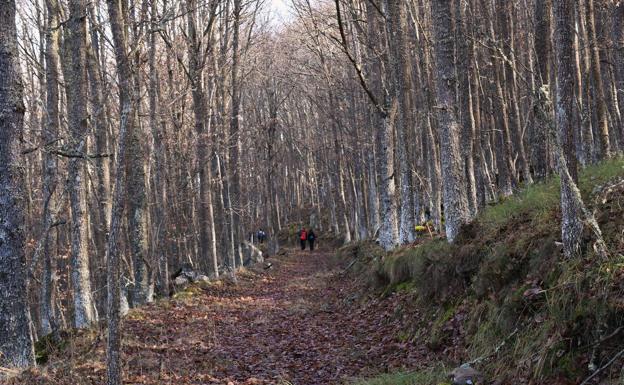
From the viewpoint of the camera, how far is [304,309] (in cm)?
1193

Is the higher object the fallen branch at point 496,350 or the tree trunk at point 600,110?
the tree trunk at point 600,110

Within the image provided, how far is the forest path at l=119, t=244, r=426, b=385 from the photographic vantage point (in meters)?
6.91

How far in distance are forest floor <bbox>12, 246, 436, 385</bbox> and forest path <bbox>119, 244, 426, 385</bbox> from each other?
15 millimetres

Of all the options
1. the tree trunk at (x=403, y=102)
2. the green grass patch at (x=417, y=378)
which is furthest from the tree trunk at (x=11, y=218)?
the tree trunk at (x=403, y=102)

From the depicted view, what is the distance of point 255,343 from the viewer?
8961 millimetres

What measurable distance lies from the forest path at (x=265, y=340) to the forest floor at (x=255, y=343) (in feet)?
0.05

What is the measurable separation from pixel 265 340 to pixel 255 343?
272 mm

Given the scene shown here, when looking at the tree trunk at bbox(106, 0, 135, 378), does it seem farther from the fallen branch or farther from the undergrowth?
the fallen branch

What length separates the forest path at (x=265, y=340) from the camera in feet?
22.7

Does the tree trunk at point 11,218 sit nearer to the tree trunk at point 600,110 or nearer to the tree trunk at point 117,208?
the tree trunk at point 117,208

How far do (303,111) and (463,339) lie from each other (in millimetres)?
39609

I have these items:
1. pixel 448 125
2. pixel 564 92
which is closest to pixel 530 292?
pixel 564 92

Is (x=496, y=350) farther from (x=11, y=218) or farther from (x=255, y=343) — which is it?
(x=11, y=218)

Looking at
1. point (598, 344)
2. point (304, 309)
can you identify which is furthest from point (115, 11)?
point (304, 309)
